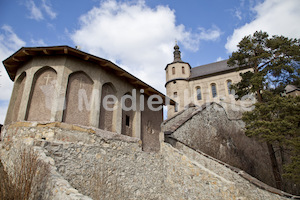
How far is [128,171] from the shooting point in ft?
24.5

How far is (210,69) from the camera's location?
3259 cm

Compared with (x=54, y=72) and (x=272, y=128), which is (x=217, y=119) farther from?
(x=54, y=72)

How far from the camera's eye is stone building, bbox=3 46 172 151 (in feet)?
23.0

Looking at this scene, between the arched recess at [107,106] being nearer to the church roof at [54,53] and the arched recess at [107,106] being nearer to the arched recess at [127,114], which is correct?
the arched recess at [127,114]

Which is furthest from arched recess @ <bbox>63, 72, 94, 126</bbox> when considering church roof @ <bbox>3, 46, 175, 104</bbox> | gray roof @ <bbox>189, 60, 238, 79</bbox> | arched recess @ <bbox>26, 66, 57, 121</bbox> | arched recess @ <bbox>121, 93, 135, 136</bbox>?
gray roof @ <bbox>189, 60, 238, 79</bbox>

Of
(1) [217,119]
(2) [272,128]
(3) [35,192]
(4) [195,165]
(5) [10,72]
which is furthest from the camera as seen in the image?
(1) [217,119]

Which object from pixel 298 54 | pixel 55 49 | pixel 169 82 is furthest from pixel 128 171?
pixel 169 82

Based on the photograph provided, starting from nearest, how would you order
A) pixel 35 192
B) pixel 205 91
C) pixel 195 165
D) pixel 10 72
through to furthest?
pixel 35 192, pixel 195 165, pixel 10 72, pixel 205 91

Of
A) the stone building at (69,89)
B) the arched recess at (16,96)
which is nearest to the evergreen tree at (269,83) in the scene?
the stone building at (69,89)

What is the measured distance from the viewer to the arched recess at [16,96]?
784 centimetres

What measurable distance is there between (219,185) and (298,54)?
8.87m

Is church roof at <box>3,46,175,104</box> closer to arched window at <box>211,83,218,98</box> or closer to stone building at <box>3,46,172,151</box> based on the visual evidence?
stone building at <box>3,46,172,151</box>

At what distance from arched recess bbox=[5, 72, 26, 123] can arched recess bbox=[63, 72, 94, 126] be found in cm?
228

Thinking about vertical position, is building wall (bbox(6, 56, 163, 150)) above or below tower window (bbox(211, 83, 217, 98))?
below
